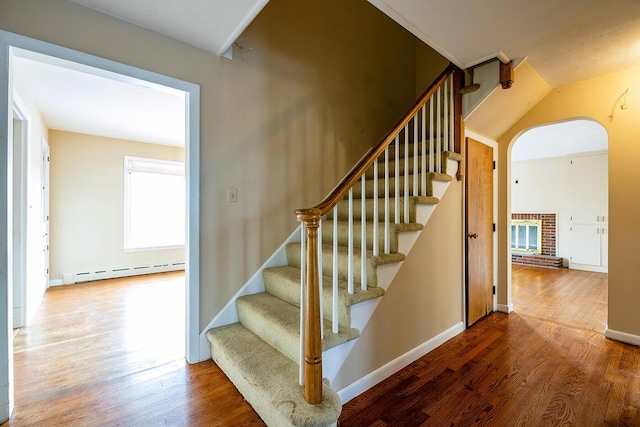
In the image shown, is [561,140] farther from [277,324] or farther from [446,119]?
[277,324]

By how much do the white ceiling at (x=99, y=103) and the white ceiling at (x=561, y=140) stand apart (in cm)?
497

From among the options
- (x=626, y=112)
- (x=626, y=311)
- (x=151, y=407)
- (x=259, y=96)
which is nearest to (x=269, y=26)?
(x=259, y=96)

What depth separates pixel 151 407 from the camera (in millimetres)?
1659

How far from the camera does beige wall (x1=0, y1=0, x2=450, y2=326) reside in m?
1.79

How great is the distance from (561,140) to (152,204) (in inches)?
304

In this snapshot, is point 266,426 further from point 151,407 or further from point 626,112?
point 626,112

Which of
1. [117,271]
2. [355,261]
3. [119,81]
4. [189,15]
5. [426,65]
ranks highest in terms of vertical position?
[426,65]

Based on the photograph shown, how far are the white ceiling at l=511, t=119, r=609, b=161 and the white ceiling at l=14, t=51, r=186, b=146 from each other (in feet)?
16.3

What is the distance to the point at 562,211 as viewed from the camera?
6250 mm

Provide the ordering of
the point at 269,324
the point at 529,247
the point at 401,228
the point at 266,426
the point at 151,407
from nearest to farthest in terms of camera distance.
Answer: the point at 266,426 → the point at 151,407 → the point at 269,324 → the point at 401,228 → the point at 529,247

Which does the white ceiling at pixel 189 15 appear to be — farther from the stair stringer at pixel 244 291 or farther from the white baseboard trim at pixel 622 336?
the white baseboard trim at pixel 622 336

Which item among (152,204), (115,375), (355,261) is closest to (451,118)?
(355,261)

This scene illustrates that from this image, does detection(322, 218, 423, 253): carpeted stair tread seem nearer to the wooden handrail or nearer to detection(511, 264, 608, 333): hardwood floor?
the wooden handrail

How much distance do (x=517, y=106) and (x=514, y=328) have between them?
2298 mm
